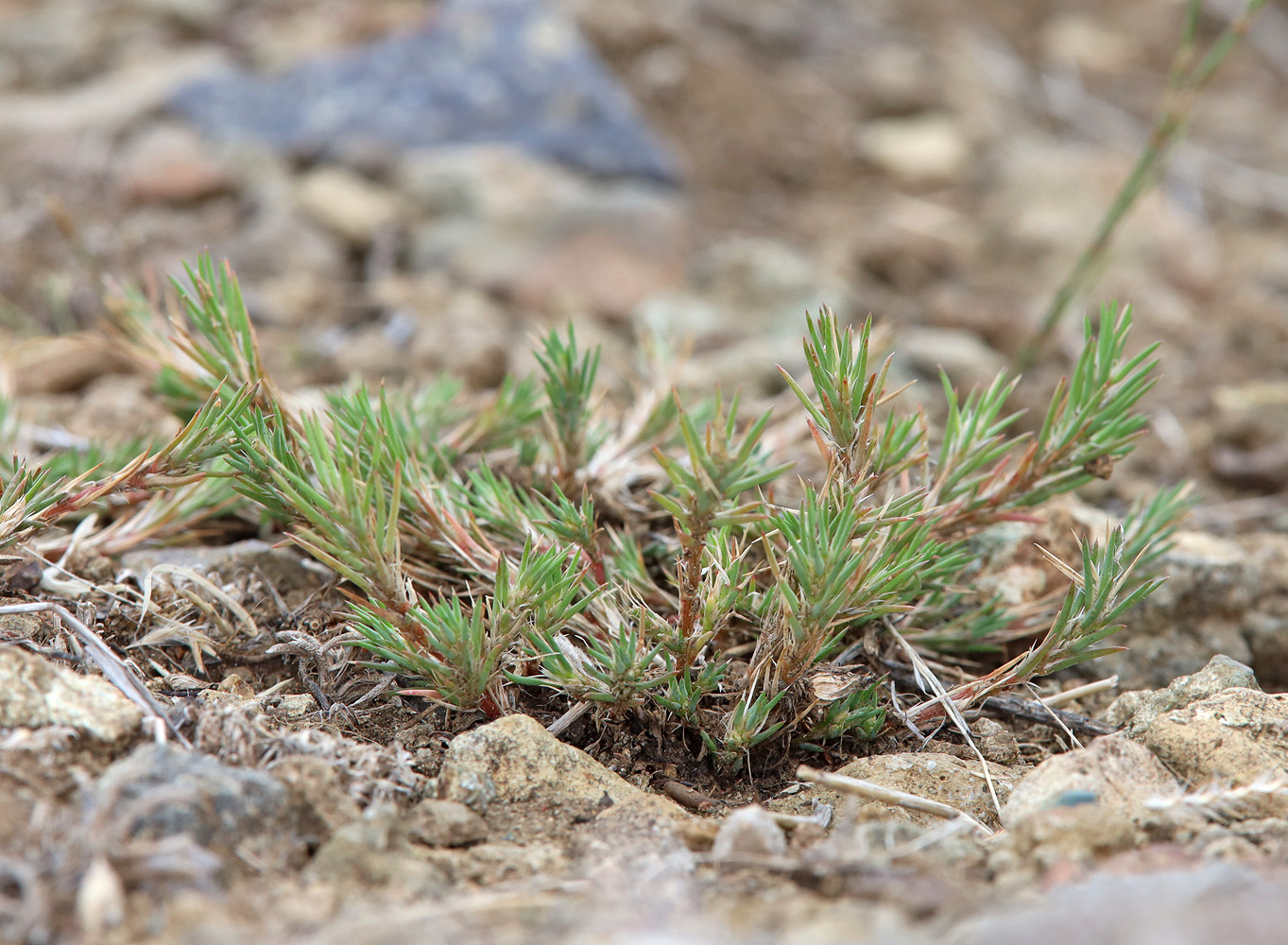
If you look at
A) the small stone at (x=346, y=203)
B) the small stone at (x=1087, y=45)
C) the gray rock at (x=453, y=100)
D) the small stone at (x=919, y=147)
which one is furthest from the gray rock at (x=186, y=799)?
the small stone at (x=1087, y=45)

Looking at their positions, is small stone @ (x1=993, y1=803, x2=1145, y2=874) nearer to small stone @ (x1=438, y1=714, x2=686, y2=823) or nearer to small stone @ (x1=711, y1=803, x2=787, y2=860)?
small stone @ (x1=711, y1=803, x2=787, y2=860)

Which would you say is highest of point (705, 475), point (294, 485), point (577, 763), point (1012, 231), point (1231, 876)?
point (1012, 231)

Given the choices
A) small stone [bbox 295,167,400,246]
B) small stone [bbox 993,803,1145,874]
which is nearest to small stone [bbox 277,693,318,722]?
small stone [bbox 993,803,1145,874]

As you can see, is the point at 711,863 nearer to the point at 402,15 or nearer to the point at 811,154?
the point at 811,154

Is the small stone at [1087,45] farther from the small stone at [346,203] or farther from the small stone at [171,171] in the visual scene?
the small stone at [171,171]

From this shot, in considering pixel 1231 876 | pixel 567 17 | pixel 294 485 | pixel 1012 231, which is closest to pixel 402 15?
→ pixel 567 17

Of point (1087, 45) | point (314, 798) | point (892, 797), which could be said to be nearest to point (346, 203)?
point (314, 798)
